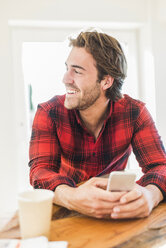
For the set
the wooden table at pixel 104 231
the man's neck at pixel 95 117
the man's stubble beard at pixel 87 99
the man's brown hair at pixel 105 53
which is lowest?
the wooden table at pixel 104 231

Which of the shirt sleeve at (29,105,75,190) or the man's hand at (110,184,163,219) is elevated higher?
the shirt sleeve at (29,105,75,190)

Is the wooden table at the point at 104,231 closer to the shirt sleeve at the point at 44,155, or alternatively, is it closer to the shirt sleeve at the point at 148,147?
the shirt sleeve at the point at 44,155

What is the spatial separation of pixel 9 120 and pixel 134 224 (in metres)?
2.10

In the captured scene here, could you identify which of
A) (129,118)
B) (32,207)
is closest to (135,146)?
(129,118)

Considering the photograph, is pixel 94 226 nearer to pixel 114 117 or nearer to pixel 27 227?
pixel 27 227

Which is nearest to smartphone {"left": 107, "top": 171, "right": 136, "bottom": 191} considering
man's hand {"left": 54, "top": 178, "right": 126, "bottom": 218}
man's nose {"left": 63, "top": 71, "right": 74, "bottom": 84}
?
man's hand {"left": 54, "top": 178, "right": 126, "bottom": 218}

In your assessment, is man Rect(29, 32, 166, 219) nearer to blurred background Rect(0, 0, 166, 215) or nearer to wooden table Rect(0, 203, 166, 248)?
wooden table Rect(0, 203, 166, 248)

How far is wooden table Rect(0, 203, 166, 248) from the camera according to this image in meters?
0.62

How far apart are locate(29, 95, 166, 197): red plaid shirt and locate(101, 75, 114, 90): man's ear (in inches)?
5.0

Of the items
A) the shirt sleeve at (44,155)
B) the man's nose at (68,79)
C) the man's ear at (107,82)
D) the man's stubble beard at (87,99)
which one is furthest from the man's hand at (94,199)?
the man's ear at (107,82)

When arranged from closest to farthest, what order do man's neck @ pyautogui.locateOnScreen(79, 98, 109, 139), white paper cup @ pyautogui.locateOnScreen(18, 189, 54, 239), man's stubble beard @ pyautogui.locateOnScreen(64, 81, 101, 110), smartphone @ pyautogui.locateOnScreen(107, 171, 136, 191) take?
white paper cup @ pyautogui.locateOnScreen(18, 189, 54, 239), smartphone @ pyautogui.locateOnScreen(107, 171, 136, 191), man's stubble beard @ pyautogui.locateOnScreen(64, 81, 101, 110), man's neck @ pyautogui.locateOnScreen(79, 98, 109, 139)

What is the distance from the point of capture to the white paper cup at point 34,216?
60 centimetres

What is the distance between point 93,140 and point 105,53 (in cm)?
45

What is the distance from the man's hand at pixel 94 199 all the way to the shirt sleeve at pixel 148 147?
271 mm
